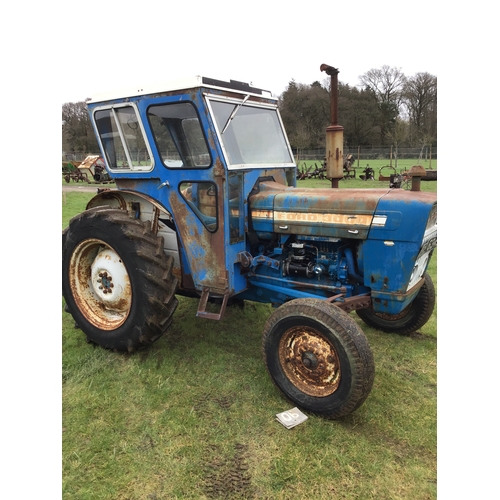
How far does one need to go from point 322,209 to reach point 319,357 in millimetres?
1256

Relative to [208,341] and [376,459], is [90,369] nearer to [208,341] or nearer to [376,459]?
[208,341]

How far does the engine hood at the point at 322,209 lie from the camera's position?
3357 millimetres

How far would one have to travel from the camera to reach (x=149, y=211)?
4.21 m

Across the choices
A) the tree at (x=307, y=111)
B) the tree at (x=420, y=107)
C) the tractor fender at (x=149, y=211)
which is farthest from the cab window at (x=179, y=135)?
the tree at (x=307, y=111)

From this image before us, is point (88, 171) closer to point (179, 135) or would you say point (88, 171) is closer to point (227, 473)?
point (179, 135)

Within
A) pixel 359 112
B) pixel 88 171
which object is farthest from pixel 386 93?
pixel 88 171

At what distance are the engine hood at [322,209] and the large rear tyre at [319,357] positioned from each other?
2.39 ft

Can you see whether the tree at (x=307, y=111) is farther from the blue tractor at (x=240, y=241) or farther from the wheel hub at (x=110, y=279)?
the wheel hub at (x=110, y=279)

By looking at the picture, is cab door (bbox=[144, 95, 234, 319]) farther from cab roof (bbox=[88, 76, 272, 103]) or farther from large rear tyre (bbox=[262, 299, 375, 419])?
large rear tyre (bbox=[262, 299, 375, 419])

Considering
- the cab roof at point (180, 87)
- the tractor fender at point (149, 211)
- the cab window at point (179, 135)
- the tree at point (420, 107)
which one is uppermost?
the tree at point (420, 107)

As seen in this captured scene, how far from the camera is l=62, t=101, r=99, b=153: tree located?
23297mm

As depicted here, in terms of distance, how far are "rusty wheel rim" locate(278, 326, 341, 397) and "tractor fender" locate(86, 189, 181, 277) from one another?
1474mm

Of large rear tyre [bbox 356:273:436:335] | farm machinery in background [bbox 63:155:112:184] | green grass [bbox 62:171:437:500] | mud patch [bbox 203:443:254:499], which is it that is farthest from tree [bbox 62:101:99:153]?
mud patch [bbox 203:443:254:499]

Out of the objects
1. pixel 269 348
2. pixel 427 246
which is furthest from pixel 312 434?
pixel 427 246
